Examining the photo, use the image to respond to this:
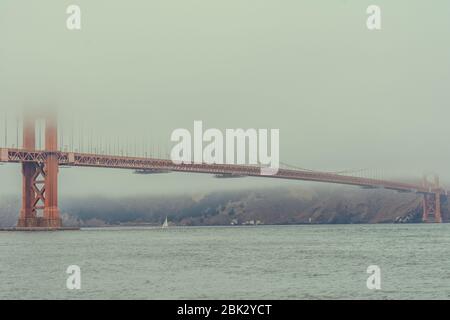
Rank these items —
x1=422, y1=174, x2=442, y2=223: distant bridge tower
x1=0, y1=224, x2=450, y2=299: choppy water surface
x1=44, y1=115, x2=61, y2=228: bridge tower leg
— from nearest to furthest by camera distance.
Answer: x1=0, y1=224, x2=450, y2=299: choppy water surface < x1=44, y1=115, x2=61, y2=228: bridge tower leg < x1=422, y1=174, x2=442, y2=223: distant bridge tower

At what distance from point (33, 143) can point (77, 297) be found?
60.3 metres

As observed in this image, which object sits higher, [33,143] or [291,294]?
[33,143]

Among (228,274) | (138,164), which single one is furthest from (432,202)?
(228,274)

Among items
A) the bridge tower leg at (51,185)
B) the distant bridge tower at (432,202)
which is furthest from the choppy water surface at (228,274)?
the distant bridge tower at (432,202)

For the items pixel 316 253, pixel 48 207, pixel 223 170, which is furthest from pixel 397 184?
pixel 316 253

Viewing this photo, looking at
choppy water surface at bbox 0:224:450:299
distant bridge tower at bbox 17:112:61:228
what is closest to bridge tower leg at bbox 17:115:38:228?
distant bridge tower at bbox 17:112:61:228

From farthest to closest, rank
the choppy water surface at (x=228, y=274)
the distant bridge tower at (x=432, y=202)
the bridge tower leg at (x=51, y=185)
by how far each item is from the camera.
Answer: the distant bridge tower at (x=432, y=202), the bridge tower leg at (x=51, y=185), the choppy water surface at (x=228, y=274)

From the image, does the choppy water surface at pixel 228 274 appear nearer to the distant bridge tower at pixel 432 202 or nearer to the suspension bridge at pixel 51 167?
the suspension bridge at pixel 51 167

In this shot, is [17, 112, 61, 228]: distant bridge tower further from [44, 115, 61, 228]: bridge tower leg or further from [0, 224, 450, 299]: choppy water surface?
[0, 224, 450, 299]: choppy water surface

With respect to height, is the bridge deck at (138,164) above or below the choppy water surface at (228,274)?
above

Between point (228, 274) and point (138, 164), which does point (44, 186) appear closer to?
point (138, 164)
